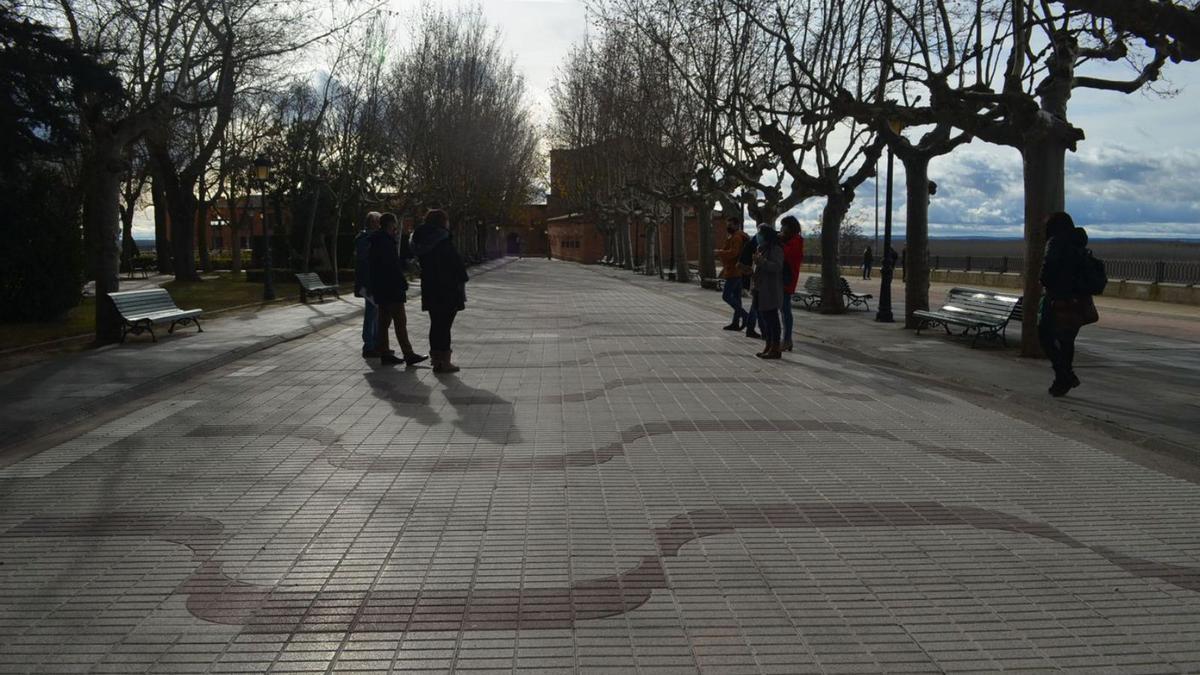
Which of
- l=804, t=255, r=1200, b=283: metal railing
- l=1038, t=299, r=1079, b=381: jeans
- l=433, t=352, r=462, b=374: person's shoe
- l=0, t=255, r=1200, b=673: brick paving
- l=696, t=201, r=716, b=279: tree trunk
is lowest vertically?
l=0, t=255, r=1200, b=673: brick paving

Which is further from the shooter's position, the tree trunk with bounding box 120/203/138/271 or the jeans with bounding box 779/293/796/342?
the tree trunk with bounding box 120/203/138/271

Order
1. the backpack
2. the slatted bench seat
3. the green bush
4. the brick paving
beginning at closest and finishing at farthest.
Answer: the brick paving, the backpack, the green bush, the slatted bench seat

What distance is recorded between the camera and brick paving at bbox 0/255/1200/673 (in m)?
3.84

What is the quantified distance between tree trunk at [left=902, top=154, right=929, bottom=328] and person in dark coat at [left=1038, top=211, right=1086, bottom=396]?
791cm

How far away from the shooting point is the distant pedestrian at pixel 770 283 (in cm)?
1376

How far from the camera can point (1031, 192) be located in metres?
13.5

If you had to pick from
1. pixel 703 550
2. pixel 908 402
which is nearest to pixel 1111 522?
pixel 703 550

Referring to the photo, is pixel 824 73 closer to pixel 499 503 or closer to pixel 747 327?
pixel 747 327

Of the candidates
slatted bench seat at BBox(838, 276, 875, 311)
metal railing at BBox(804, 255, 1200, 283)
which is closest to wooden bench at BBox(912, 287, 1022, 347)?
slatted bench seat at BBox(838, 276, 875, 311)

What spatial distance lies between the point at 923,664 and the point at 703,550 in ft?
4.93

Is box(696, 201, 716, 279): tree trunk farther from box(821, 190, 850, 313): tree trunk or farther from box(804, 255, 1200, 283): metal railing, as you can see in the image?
box(821, 190, 850, 313): tree trunk

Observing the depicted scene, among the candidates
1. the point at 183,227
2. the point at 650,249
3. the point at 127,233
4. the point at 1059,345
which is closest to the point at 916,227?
the point at 1059,345

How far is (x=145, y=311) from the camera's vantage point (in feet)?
52.2

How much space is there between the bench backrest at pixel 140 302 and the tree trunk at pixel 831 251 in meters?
13.6
